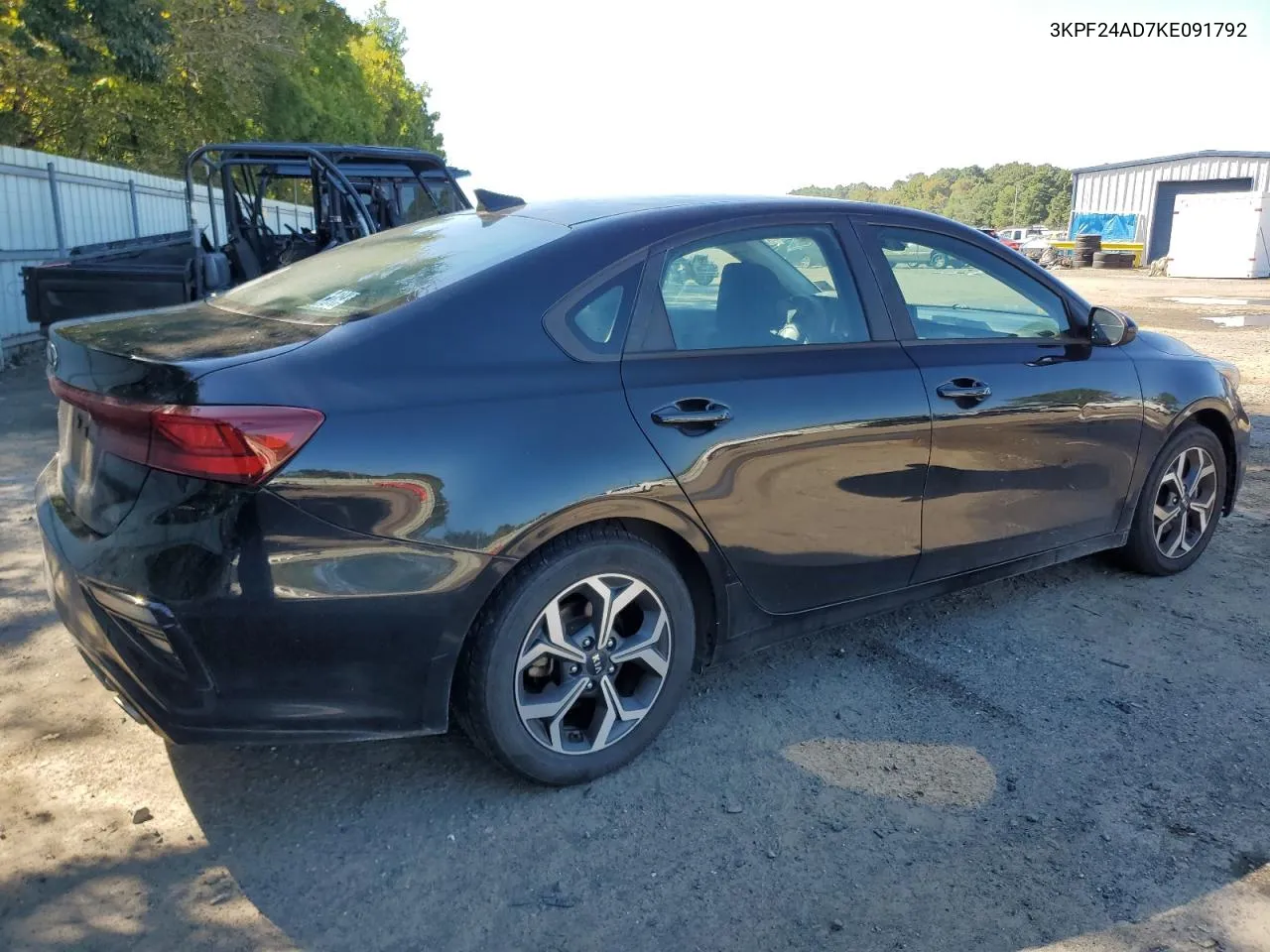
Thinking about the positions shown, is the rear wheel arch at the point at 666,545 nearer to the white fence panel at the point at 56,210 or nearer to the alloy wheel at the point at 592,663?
the alloy wheel at the point at 592,663

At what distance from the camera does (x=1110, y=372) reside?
4344 mm

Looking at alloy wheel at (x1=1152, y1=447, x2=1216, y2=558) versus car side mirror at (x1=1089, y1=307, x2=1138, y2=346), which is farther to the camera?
alloy wheel at (x1=1152, y1=447, x2=1216, y2=558)

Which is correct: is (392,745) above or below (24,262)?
below

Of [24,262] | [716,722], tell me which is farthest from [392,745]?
[24,262]

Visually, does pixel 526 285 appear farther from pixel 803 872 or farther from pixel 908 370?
pixel 803 872

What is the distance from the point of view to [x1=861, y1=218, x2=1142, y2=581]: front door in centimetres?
377

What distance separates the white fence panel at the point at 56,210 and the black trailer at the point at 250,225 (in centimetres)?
145

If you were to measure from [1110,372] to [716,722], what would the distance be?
7.41 feet

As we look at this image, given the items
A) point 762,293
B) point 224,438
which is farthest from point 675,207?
point 224,438

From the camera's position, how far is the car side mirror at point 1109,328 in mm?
4340

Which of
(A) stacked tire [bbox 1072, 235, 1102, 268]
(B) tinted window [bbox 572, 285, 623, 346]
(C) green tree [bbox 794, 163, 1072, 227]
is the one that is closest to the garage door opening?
(A) stacked tire [bbox 1072, 235, 1102, 268]

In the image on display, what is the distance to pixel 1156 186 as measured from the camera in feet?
160

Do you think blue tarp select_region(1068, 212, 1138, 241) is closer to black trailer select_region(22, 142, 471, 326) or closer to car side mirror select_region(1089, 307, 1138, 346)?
black trailer select_region(22, 142, 471, 326)

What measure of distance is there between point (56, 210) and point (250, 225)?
5.02 metres
